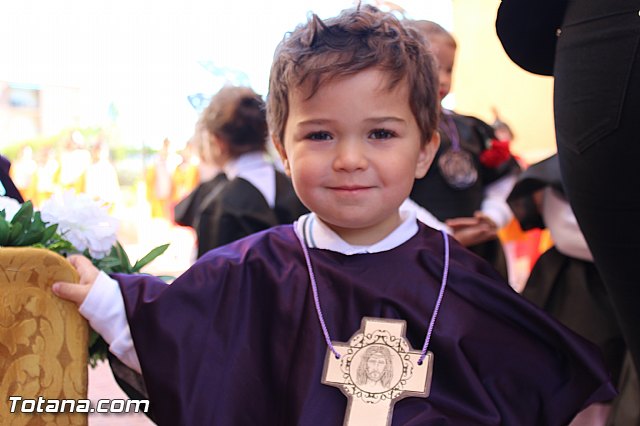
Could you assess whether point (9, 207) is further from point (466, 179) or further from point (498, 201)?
point (498, 201)

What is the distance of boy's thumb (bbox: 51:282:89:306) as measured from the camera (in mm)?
1514

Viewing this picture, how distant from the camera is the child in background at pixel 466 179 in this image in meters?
2.86

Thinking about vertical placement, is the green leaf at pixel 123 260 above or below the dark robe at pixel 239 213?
above

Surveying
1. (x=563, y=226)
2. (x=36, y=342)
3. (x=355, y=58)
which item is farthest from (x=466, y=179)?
(x=36, y=342)

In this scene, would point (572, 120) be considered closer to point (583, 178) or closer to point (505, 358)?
point (583, 178)

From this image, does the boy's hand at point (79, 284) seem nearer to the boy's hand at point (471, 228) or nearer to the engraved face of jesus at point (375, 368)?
the engraved face of jesus at point (375, 368)

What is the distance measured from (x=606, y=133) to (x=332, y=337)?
0.69m

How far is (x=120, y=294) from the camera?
5.43 ft

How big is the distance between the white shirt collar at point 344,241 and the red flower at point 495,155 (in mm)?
1427

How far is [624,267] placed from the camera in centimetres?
155

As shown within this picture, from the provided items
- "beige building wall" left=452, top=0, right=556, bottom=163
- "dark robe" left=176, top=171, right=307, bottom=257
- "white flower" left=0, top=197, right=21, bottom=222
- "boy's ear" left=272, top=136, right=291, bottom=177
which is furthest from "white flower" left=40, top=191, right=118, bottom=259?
"beige building wall" left=452, top=0, right=556, bottom=163

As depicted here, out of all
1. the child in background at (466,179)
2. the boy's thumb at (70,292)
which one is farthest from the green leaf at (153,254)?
the child in background at (466,179)

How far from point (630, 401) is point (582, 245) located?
0.53 m

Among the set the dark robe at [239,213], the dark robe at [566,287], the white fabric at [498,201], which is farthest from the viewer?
the dark robe at [239,213]
